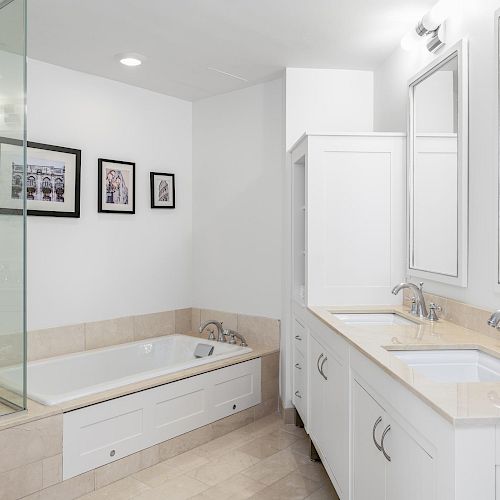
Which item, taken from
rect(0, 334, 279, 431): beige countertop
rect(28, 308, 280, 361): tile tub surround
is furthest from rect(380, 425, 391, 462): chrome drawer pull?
rect(28, 308, 280, 361): tile tub surround

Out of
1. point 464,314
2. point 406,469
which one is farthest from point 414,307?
point 406,469

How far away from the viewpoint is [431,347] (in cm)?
186

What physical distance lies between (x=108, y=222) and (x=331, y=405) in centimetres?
227

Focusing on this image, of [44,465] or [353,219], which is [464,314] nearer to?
[353,219]

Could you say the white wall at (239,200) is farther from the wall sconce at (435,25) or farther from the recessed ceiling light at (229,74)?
the wall sconce at (435,25)

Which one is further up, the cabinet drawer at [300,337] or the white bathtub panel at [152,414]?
the cabinet drawer at [300,337]

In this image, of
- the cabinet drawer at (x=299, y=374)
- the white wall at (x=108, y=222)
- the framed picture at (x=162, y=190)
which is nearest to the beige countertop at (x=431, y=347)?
the cabinet drawer at (x=299, y=374)

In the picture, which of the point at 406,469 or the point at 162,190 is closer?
the point at 406,469

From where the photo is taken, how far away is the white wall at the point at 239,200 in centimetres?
389

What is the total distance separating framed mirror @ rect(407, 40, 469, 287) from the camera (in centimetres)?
231

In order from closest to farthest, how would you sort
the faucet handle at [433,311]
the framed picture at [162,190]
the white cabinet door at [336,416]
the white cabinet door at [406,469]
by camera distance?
the white cabinet door at [406,469]
the white cabinet door at [336,416]
the faucet handle at [433,311]
the framed picture at [162,190]

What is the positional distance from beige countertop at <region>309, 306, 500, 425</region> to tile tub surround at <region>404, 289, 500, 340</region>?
3 cm

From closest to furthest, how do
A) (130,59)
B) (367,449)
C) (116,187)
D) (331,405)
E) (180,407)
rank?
(367,449)
(331,405)
(180,407)
(130,59)
(116,187)

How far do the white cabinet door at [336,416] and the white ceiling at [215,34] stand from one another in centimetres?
178
